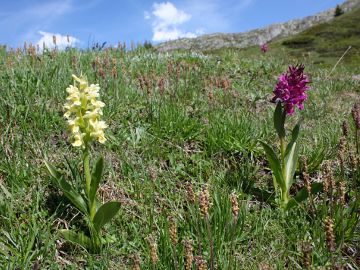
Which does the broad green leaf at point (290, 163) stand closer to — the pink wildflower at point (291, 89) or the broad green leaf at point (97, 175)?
the pink wildflower at point (291, 89)

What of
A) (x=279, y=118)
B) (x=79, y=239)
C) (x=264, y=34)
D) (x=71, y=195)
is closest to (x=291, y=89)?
(x=279, y=118)

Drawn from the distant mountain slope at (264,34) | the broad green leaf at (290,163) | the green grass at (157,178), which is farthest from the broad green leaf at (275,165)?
the distant mountain slope at (264,34)

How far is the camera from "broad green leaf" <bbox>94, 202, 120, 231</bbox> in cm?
275

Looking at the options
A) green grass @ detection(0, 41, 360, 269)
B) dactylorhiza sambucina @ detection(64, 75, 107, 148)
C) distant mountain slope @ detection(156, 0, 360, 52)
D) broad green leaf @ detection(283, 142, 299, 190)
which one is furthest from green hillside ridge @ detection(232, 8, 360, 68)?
dactylorhiza sambucina @ detection(64, 75, 107, 148)

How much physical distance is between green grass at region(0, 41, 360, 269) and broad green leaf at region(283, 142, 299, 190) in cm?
35

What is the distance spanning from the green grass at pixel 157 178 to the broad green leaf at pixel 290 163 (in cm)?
35

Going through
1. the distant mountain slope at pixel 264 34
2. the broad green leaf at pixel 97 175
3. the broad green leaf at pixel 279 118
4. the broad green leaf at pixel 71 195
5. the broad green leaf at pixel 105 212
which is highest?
the distant mountain slope at pixel 264 34

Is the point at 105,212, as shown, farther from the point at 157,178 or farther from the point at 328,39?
the point at 328,39

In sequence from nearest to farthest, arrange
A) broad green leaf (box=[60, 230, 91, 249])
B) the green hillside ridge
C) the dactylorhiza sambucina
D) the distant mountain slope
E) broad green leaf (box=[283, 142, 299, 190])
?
1. the dactylorhiza sambucina
2. broad green leaf (box=[60, 230, 91, 249])
3. broad green leaf (box=[283, 142, 299, 190])
4. the green hillside ridge
5. the distant mountain slope

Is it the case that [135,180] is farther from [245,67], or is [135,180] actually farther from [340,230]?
[245,67]

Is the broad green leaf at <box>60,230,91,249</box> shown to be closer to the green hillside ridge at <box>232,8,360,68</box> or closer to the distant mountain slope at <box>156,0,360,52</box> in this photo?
the green hillside ridge at <box>232,8,360,68</box>

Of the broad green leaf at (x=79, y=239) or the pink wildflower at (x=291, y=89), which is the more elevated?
the pink wildflower at (x=291, y=89)

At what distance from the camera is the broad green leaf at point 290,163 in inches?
143

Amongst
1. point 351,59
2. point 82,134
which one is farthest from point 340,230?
point 351,59
